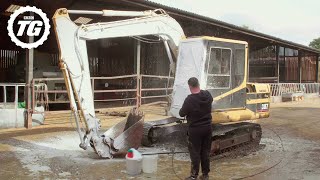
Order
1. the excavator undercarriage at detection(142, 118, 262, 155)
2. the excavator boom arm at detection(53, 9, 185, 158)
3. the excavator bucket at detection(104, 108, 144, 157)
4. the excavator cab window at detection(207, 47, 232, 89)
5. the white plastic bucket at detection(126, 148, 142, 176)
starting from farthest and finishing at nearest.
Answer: the excavator undercarriage at detection(142, 118, 262, 155), the excavator cab window at detection(207, 47, 232, 89), the excavator bucket at detection(104, 108, 144, 157), the excavator boom arm at detection(53, 9, 185, 158), the white plastic bucket at detection(126, 148, 142, 176)

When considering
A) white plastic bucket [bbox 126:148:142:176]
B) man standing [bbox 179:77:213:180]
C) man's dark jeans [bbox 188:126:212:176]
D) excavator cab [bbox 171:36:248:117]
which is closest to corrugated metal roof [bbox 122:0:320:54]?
excavator cab [bbox 171:36:248:117]

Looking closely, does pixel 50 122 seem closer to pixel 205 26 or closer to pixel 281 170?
pixel 281 170

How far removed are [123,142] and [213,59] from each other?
258cm

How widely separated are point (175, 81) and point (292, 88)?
830 inches

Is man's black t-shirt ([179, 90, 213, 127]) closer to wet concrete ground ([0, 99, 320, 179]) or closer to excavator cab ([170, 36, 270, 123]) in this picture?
wet concrete ground ([0, 99, 320, 179])

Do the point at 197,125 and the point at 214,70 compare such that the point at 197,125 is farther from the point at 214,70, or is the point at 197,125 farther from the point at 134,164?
the point at 214,70

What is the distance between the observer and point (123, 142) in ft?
23.5

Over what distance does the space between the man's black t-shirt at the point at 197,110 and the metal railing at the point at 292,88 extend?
19.8m

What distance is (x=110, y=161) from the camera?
7.03 metres

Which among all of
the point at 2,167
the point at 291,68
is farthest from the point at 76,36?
the point at 291,68

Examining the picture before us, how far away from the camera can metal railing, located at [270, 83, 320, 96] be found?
82.1ft

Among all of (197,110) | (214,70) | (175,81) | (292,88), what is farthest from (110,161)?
(292,88)

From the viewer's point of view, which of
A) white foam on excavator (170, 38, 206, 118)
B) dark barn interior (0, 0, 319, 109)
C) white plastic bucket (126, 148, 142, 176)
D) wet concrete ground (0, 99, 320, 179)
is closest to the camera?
white plastic bucket (126, 148, 142, 176)

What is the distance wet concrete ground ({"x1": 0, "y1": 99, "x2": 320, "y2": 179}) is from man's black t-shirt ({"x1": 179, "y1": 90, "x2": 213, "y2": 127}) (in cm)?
101
